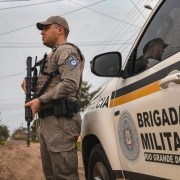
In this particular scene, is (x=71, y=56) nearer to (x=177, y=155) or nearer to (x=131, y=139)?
(x=131, y=139)

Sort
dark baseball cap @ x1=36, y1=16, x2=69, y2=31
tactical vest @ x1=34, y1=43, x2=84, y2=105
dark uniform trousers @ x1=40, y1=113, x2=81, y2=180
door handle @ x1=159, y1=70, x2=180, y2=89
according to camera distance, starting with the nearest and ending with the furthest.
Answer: door handle @ x1=159, y1=70, x2=180, y2=89 < dark uniform trousers @ x1=40, y1=113, x2=81, y2=180 < tactical vest @ x1=34, y1=43, x2=84, y2=105 < dark baseball cap @ x1=36, y1=16, x2=69, y2=31

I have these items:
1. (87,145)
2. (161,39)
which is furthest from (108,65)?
(87,145)

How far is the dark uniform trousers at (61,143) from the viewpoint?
3270mm

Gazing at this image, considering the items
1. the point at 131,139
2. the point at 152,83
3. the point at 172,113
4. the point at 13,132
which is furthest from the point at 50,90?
the point at 13,132

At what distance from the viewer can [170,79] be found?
76.9 inches

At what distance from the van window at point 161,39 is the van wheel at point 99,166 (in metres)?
0.82

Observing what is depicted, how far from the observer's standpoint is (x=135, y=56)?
8.86 ft

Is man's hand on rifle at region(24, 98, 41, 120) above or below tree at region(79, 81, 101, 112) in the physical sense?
below

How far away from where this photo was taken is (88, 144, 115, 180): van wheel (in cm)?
291

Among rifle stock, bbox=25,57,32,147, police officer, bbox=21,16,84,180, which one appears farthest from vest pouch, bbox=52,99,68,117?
→ rifle stock, bbox=25,57,32,147

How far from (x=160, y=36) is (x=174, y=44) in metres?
0.23

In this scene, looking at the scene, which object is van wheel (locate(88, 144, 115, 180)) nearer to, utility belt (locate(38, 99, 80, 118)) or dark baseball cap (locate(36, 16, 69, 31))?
utility belt (locate(38, 99, 80, 118))

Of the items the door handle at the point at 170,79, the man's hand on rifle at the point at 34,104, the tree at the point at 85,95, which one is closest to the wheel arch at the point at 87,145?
the man's hand on rifle at the point at 34,104

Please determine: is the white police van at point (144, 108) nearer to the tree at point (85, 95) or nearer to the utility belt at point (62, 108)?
the utility belt at point (62, 108)
